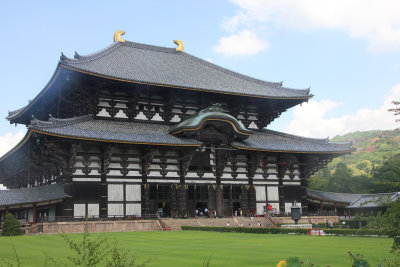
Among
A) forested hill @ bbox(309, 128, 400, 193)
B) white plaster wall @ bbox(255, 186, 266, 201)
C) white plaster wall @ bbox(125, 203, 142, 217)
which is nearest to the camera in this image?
white plaster wall @ bbox(125, 203, 142, 217)

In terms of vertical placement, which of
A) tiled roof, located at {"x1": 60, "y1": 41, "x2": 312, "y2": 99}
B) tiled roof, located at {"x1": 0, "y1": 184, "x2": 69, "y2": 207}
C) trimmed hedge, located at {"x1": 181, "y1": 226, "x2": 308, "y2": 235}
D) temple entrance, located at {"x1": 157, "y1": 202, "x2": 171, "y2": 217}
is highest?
tiled roof, located at {"x1": 60, "y1": 41, "x2": 312, "y2": 99}

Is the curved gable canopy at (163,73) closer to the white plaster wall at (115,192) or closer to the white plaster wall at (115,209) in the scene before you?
the white plaster wall at (115,192)

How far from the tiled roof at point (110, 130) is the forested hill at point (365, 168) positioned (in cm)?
1805

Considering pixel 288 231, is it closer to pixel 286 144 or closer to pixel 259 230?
pixel 259 230

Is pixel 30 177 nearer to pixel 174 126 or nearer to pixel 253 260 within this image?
pixel 174 126

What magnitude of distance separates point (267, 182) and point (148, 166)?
546 inches

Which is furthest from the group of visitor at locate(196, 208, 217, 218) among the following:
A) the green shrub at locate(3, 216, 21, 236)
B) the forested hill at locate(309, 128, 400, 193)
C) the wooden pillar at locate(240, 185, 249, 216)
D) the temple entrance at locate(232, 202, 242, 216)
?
the green shrub at locate(3, 216, 21, 236)

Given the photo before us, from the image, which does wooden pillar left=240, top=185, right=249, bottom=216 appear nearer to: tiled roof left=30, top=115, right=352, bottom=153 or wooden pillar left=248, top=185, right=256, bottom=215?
wooden pillar left=248, top=185, right=256, bottom=215

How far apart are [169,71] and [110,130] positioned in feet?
38.5

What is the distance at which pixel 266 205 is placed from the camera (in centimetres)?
4688

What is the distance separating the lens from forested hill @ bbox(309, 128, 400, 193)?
58806 mm

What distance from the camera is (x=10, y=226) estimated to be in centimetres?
3212

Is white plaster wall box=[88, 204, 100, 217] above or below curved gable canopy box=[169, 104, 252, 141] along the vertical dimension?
below

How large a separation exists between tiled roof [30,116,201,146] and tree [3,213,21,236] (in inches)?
264
